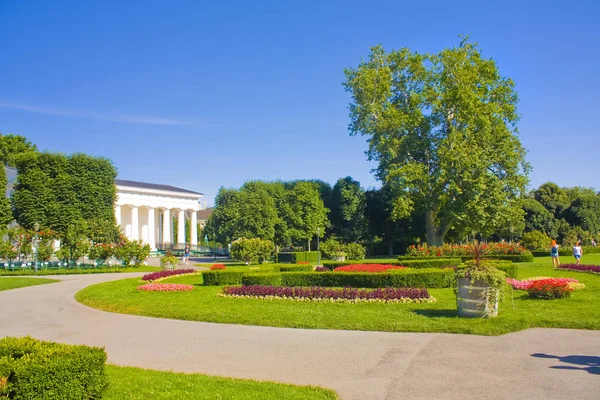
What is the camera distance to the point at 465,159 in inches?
1460

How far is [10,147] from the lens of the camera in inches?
2253

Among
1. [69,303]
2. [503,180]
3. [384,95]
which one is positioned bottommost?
[69,303]

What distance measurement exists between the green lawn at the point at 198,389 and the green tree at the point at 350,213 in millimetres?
52330

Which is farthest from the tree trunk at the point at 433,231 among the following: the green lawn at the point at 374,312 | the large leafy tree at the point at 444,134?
the green lawn at the point at 374,312

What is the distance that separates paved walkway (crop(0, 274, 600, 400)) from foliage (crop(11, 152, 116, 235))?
35806mm

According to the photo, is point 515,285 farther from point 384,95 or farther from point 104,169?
point 104,169

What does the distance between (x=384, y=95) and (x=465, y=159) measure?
326 inches

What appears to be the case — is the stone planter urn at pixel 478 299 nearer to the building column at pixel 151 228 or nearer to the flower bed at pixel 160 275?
the flower bed at pixel 160 275

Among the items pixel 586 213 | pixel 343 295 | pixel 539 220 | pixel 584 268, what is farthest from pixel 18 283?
pixel 586 213

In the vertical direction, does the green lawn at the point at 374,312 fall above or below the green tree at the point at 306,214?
below

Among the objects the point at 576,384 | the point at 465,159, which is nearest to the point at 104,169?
the point at 465,159

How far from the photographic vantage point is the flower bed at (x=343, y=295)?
49.3 feet

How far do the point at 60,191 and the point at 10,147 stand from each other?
49.9 ft

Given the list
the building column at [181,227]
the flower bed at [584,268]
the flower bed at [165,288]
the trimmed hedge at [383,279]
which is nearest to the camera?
the trimmed hedge at [383,279]
